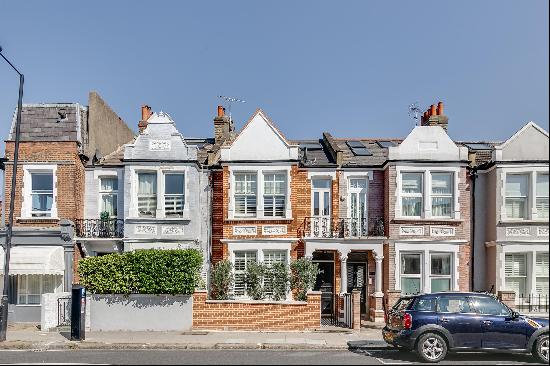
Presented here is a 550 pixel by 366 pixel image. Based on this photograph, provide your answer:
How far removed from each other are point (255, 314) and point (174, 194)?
21.3ft

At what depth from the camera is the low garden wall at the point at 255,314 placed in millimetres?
21156

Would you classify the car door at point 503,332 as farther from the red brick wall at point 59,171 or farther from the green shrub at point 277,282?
the red brick wall at point 59,171

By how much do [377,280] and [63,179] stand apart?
13.0m

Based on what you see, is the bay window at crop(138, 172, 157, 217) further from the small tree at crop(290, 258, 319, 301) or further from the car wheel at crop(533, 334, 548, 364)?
the car wheel at crop(533, 334, 548, 364)

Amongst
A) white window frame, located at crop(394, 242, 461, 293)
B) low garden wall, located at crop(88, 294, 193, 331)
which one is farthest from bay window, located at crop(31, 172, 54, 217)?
white window frame, located at crop(394, 242, 461, 293)

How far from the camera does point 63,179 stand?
25.0 meters

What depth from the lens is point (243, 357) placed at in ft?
53.9

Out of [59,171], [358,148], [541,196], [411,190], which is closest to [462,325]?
[411,190]

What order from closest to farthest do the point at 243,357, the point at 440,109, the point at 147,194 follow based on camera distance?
the point at 243,357, the point at 147,194, the point at 440,109

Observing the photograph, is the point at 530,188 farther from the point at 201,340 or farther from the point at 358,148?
the point at 201,340

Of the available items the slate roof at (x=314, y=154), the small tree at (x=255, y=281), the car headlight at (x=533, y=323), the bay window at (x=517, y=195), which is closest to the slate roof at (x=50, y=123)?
the small tree at (x=255, y=281)

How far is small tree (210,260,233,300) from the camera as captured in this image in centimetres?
2300

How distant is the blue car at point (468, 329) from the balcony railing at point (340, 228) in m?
8.79

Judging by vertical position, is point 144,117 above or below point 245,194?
above
